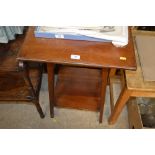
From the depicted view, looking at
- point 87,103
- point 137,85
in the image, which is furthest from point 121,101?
point 87,103

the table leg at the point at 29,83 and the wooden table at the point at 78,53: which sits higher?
the wooden table at the point at 78,53

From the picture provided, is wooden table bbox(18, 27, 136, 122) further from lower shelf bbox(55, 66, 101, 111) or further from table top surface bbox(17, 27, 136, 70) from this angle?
lower shelf bbox(55, 66, 101, 111)

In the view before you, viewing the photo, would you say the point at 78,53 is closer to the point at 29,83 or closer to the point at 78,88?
the point at 29,83

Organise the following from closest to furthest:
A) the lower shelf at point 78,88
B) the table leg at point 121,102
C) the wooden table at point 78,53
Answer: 1. the wooden table at point 78,53
2. the table leg at point 121,102
3. the lower shelf at point 78,88

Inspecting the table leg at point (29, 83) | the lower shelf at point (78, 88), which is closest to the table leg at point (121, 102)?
the lower shelf at point (78, 88)

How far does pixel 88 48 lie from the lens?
2.71 feet

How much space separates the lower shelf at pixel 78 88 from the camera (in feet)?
4.23

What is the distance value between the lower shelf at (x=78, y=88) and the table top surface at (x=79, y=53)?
1.73 ft

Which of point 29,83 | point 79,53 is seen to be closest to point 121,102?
point 79,53

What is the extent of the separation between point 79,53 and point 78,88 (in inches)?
21.3

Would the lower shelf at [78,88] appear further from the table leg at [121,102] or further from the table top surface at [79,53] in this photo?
the table top surface at [79,53]

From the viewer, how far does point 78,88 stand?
4.34 feet
